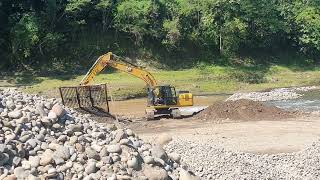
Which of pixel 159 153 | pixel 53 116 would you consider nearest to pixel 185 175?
pixel 159 153

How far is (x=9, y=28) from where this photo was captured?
49.5 meters

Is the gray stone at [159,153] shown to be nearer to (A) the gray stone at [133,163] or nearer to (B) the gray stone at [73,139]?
(A) the gray stone at [133,163]

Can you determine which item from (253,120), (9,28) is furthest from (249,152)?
(9,28)

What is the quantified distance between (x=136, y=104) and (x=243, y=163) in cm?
2065

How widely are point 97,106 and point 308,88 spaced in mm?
21534

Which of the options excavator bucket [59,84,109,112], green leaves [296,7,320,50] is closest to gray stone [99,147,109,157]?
excavator bucket [59,84,109,112]

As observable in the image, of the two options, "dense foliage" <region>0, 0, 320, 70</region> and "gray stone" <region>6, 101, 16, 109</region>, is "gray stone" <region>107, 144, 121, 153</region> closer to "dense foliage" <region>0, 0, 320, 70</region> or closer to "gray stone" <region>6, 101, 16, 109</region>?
"gray stone" <region>6, 101, 16, 109</region>

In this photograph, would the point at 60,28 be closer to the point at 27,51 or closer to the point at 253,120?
the point at 27,51

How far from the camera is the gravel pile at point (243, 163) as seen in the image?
1735 centimetres

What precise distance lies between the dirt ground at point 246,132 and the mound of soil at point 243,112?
0.62 m

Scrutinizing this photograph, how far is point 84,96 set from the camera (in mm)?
30047

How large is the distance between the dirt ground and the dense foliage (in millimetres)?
21790

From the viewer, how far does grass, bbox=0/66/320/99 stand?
41938mm

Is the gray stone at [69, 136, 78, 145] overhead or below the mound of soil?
overhead
